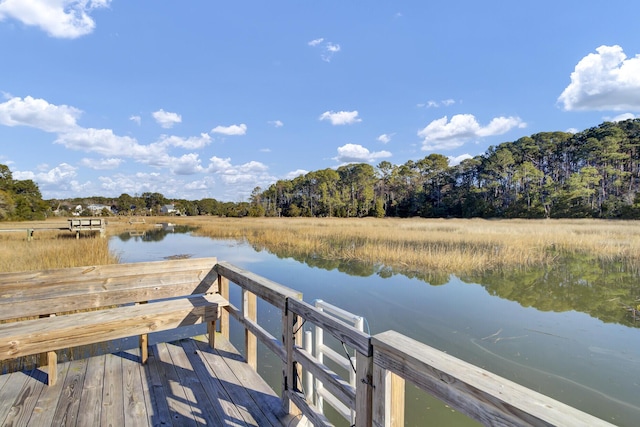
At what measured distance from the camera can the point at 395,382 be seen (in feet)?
4.15

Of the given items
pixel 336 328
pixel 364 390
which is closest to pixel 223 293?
pixel 336 328

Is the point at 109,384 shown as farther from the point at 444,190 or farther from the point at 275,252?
the point at 444,190

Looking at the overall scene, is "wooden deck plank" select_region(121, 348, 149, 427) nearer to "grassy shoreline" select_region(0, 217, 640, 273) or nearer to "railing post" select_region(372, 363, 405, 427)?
"railing post" select_region(372, 363, 405, 427)

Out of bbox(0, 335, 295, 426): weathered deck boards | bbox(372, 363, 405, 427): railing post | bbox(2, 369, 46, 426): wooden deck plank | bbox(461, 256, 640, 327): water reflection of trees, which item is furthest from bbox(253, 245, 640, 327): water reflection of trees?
bbox(2, 369, 46, 426): wooden deck plank

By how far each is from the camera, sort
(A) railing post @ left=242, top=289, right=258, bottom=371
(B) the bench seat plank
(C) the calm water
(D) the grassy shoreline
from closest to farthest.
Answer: (B) the bench seat plank < (A) railing post @ left=242, top=289, right=258, bottom=371 < (C) the calm water < (D) the grassy shoreline

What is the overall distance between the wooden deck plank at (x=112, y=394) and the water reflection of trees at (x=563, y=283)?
703 centimetres

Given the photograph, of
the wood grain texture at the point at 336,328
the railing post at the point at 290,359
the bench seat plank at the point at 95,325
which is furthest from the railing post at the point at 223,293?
the wood grain texture at the point at 336,328

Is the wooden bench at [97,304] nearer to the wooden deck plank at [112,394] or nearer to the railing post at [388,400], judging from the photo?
the wooden deck plank at [112,394]

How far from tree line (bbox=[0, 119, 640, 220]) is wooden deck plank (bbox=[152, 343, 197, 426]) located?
122ft

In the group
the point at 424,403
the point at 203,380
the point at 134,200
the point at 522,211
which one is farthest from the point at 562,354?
the point at 134,200

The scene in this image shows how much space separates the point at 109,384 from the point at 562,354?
5.29 m

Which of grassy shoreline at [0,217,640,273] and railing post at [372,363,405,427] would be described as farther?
grassy shoreline at [0,217,640,273]

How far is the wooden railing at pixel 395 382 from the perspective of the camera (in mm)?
818

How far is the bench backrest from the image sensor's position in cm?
259
